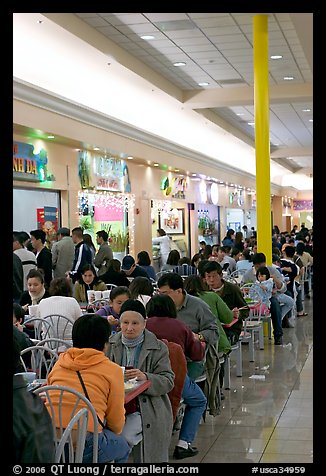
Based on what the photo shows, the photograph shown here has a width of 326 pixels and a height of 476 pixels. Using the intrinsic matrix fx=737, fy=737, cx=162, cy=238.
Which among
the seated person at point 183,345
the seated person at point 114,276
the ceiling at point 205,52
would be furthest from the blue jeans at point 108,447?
the ceiling at point 205,52

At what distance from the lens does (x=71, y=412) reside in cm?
328

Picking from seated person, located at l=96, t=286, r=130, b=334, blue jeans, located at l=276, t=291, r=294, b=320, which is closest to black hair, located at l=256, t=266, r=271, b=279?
blue jeans, located at l=276, t=291, r=294, b=320

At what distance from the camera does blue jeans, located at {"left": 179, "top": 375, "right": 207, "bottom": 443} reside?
4859 millimetres

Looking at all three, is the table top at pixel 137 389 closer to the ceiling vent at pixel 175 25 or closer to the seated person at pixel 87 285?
the seated person at pixel 87 285

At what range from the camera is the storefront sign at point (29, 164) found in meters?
9.52

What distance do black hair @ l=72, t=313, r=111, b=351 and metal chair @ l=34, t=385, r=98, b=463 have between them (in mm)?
250

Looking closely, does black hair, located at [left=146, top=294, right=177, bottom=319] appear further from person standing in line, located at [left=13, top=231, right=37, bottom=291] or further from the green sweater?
person standing in line, located at [left=13, top=231, right=37, bottom=291]

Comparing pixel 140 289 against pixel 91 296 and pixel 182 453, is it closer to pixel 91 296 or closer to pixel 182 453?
pixel 182 453

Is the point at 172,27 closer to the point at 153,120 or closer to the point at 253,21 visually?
the point at 253,21

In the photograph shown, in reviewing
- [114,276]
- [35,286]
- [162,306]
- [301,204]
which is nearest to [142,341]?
[162,306]

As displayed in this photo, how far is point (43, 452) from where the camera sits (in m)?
2.34

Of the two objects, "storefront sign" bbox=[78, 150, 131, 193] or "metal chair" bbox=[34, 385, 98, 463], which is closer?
"metal chair" bbox=[34, 385, 98, 463]

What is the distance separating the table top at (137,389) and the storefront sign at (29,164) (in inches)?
229
